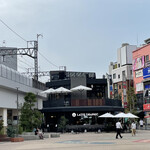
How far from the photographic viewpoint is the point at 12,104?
3953 cm

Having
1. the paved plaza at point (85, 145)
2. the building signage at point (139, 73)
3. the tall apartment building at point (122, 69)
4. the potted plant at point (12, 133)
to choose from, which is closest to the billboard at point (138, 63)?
the building signage at point (139, 73)

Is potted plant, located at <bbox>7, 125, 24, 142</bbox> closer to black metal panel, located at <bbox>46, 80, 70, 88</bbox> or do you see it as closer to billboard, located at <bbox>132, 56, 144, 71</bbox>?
black metal panel, located at <bbox>46, 80, 70, 88</bbox>

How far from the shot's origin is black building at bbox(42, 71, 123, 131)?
43844 millimetres

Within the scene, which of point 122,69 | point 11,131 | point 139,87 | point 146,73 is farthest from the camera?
point 122,69

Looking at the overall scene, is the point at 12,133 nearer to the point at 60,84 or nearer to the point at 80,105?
the point at 80,105

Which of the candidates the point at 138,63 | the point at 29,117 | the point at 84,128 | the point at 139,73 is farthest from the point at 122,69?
the point at 29,117

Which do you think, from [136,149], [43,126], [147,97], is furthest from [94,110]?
[147,97]

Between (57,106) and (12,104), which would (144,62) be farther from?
(12,104)

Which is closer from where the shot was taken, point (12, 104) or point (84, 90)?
point (12, 104)

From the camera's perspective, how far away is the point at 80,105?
43.9 m

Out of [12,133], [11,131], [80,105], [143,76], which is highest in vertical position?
[143,76]

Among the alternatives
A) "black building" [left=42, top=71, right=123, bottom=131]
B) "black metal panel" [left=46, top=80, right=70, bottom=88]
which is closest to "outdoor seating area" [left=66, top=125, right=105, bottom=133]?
"black building" [left=42, top=71, right=123, bottom=131]

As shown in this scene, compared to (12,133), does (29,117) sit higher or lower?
higher

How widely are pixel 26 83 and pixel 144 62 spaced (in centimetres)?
4265
